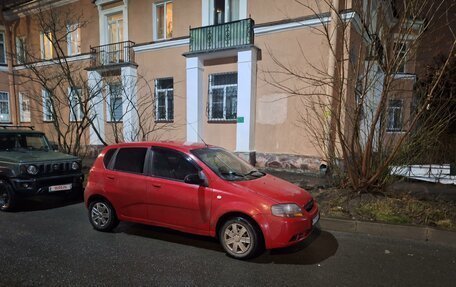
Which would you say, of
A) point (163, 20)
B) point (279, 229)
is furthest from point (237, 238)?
point (163, 20)

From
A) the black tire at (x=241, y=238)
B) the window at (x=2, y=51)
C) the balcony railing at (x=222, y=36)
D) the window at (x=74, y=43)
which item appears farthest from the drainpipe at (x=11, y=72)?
the black tire at (x=241, y=238)

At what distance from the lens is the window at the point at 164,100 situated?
46.6 feet

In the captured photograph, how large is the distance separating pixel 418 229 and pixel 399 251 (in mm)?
884

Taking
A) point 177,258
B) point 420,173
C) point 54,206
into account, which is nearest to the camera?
point 177,258

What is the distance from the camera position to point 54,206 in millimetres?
7461

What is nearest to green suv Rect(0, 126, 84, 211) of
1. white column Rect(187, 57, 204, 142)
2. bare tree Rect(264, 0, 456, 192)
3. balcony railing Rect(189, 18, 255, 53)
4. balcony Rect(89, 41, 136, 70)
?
white column Rect(187, 57, 204, 142)

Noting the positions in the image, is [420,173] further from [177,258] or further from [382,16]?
[177,258]

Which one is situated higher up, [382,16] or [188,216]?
[382,16]

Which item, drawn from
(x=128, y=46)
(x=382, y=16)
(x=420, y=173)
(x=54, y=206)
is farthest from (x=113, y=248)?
(x=128, y=46)

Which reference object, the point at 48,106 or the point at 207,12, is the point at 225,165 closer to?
the point at 207,12

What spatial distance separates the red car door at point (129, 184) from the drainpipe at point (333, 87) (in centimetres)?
447

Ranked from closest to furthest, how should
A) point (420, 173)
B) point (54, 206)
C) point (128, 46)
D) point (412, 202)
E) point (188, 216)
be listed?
1. point (188, 216)
2. point (412, 202)
3. point (54, 206)
4. point (420, 173)
5. point (128, 46)

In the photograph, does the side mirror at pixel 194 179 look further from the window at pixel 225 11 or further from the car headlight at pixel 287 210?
the window at pixel 225 11

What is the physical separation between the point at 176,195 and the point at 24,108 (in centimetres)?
2003
